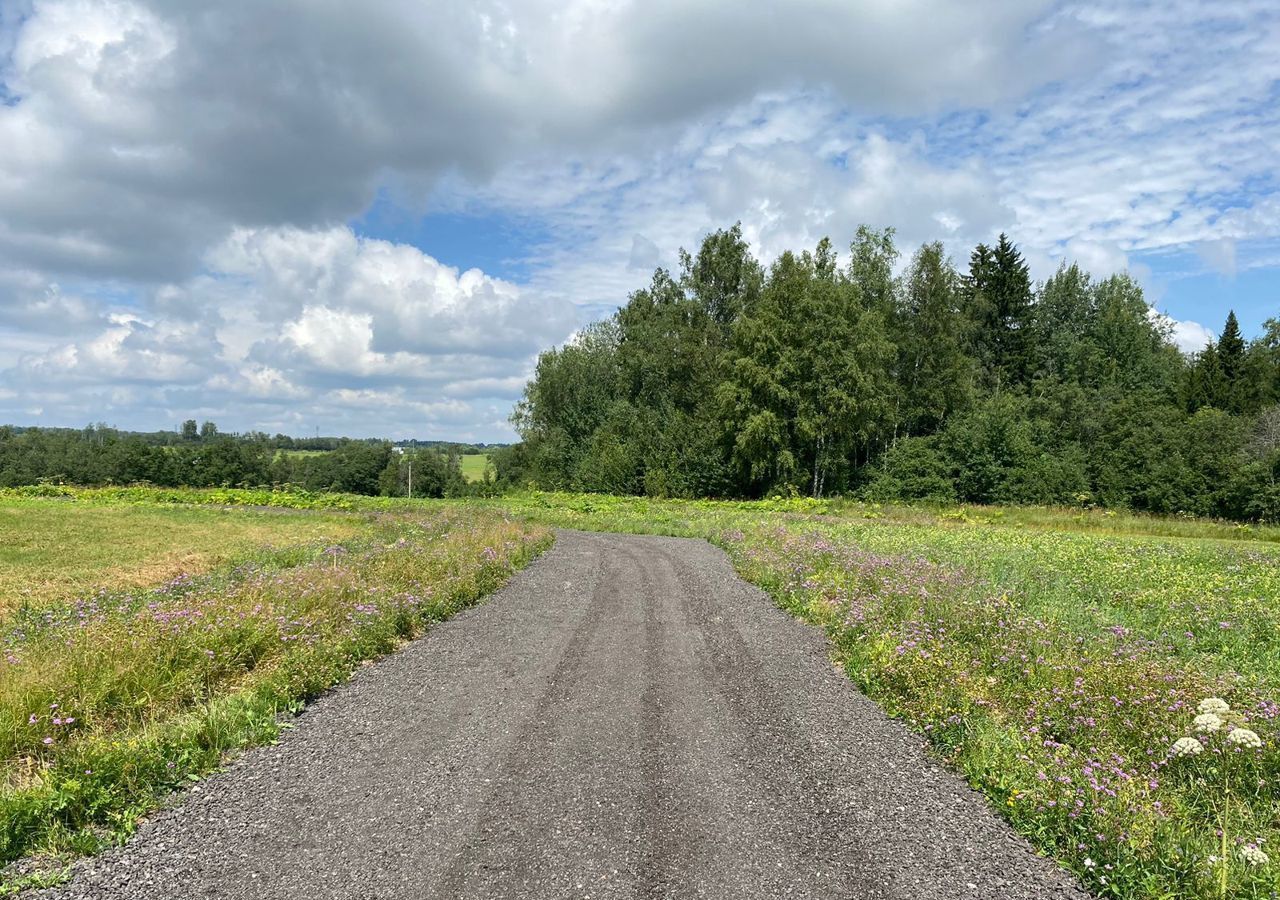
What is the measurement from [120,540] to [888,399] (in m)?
43.5

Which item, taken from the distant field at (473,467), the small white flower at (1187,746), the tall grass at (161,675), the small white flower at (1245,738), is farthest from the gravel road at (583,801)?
the distant field at (473,467)

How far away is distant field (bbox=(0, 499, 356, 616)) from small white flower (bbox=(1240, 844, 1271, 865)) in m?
15.9

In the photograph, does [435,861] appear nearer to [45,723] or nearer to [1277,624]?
[45,723]

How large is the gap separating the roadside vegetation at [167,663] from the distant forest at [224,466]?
48.9m

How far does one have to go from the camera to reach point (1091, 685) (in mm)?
6906

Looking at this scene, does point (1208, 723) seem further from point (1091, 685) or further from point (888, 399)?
point (888, 399)

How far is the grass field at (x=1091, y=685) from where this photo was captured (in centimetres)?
453

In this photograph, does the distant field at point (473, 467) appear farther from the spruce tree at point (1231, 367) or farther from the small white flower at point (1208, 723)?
the small white flower at point (1208, 723)

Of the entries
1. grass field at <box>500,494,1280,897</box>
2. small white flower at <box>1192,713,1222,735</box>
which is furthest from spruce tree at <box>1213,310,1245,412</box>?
small white flower at <box>1192,713,1222,735</box>

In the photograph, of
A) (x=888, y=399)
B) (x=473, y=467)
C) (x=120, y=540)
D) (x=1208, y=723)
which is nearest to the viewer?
(x=1208, y=723)

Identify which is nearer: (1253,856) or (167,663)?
(1253,856)

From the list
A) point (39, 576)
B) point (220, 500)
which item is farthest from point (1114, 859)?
point (220, 500)

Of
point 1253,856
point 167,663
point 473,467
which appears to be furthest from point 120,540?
point 473,467

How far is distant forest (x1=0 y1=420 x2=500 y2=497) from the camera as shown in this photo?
70312 millimetres
